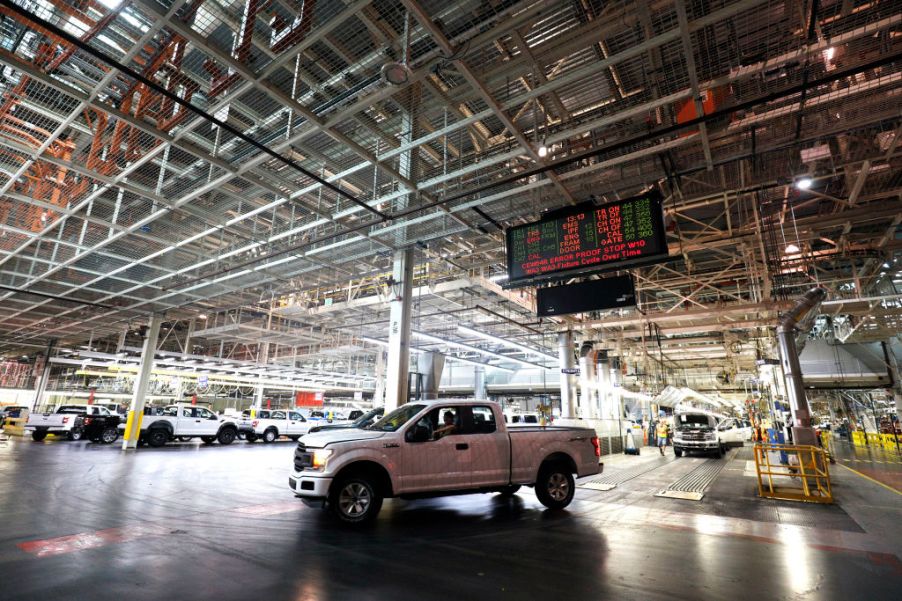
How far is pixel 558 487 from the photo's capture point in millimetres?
7289

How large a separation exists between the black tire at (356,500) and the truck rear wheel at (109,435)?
19547mm

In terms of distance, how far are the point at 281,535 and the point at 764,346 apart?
1047 inches

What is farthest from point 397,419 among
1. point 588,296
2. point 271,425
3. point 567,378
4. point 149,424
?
point 271,425

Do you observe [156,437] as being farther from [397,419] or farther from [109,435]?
[397,419]

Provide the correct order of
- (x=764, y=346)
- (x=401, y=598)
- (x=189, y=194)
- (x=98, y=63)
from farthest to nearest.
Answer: (x=764, y=346) → (x=189, y=194) → (x=98, y=63) → (x=401, y=598)

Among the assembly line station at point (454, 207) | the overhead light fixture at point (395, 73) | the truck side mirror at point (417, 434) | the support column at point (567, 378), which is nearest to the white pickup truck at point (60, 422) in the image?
the assembly line station at point (454, 207)

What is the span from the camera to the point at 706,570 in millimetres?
4391

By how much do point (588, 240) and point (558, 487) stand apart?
4398 millimetres

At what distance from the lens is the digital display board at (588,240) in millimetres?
7410

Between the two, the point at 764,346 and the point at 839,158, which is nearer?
the point at 839,158

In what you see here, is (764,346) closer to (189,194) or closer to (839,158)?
(839,158)

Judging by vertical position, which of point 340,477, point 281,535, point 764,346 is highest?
point 764,346

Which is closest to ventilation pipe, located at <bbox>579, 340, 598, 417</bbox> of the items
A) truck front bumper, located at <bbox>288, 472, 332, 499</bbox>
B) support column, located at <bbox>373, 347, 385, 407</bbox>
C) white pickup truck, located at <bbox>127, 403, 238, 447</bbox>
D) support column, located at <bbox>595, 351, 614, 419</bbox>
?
support column, located at <bbox>595, 351, 614, 419</bbox>

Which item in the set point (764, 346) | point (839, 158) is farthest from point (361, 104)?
point (764, 346)
